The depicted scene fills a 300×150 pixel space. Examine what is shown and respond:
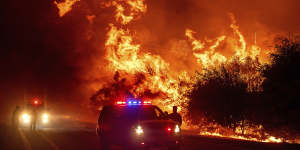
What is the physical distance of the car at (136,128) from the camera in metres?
16.0

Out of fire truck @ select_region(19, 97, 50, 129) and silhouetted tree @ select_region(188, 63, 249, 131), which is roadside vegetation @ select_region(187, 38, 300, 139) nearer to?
silhouetted tree @ select_region(188, 63, 249, 131)

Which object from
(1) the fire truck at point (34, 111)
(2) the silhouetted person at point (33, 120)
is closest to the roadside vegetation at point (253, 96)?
(1) the fire truck at point (34, 111)

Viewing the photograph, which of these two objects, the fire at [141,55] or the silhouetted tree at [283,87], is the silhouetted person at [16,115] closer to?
the fire at [141,55]

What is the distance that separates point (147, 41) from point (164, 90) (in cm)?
864

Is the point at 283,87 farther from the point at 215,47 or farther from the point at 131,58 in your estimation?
the point at 215,47

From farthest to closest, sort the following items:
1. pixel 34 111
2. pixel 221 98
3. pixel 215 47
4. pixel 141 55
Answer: pixel 215 47
pixel 141 55
pixel 221 98
pixel 34 111

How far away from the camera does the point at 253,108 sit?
1148 inches

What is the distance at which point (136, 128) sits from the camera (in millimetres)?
16156

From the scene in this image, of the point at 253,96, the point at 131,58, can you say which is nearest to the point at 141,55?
the point at 131,58

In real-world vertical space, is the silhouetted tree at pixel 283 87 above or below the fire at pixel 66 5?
below

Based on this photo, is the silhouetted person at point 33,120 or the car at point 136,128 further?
the silhouetted person at point 33,120

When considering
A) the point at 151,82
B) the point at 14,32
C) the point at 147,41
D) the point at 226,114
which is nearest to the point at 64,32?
the point at 147,41

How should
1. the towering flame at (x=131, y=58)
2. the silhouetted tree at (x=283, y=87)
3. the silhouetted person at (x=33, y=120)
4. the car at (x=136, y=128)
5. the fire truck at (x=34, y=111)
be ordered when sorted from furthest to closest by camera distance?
the towering flame at (x=131, y=58) < the fire truck at (x=34, y=111) < the silhouetted person at (x=33, y=120) < the silhouetted tree at (x=283, y=87) < the car at (x=136, y=128)

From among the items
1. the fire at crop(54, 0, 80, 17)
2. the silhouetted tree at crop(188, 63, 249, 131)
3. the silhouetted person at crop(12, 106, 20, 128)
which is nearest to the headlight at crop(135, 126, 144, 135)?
the silhouetted tree at crop(188, 63, 249, 131)
